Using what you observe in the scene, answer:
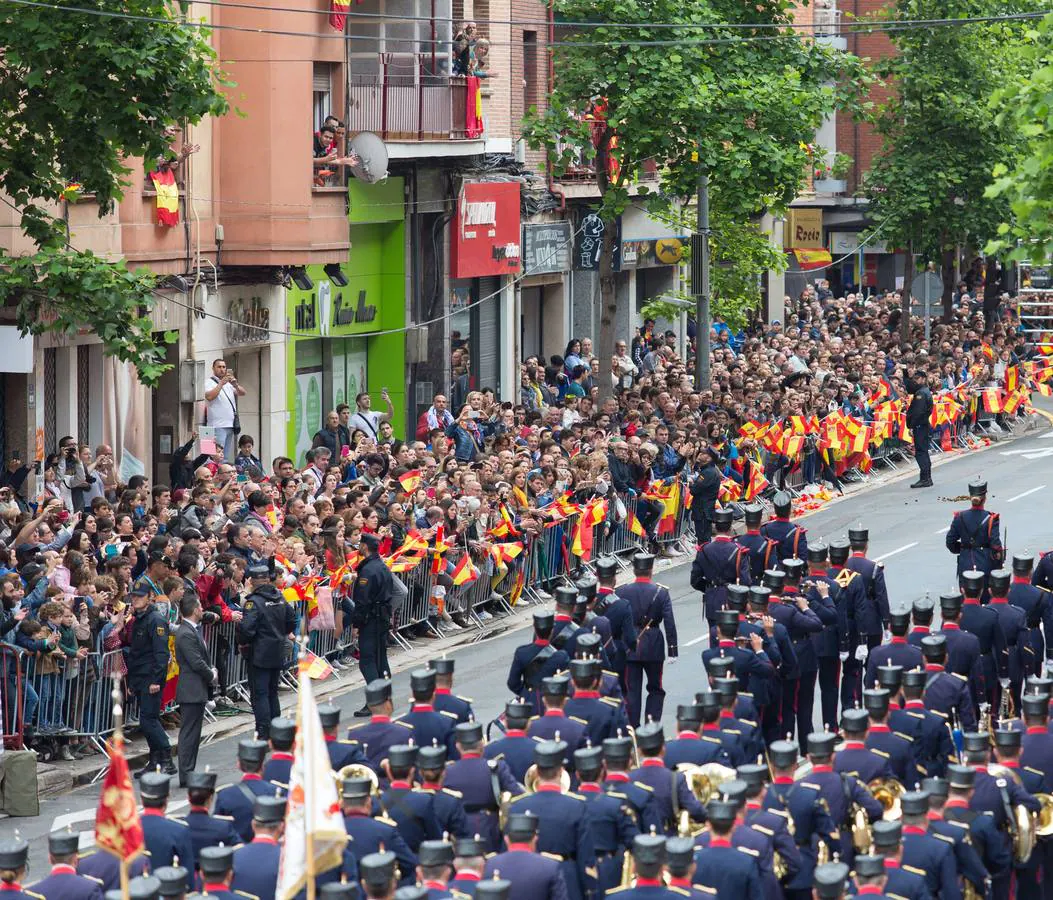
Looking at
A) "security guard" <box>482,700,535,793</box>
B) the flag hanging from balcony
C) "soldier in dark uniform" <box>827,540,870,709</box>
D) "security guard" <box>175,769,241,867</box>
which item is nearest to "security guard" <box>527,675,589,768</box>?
"security guard" <box>482,700,535,793</box>

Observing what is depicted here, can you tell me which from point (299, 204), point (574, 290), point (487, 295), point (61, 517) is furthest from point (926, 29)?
point (61, 517)

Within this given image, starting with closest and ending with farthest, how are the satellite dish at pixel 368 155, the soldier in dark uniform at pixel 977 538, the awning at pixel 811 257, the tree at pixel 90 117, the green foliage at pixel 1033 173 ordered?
the green foliage at pixel 1033 173, the tree at pixel 90 117, the soldier in dark uniform at pixel 977 538, the satellite dish at pixel 368 155, the awning at pixel 811 257

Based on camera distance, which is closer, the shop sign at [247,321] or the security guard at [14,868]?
the security guard at [14,868]

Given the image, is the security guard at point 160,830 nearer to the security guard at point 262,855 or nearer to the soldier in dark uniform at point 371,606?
the security guard at point 262,855

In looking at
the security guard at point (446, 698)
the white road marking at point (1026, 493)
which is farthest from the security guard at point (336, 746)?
the white road marking at point (1026, 493)

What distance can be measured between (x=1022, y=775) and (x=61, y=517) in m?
10.3

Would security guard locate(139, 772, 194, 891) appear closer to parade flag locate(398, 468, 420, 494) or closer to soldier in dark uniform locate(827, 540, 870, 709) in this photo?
soldier in dark uniform locate(827, 540, 870, 709)

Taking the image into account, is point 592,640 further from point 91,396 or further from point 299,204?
point 299,204

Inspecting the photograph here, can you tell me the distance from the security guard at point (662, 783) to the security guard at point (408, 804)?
1224mm

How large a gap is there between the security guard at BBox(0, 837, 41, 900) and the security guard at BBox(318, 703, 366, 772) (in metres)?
2.81

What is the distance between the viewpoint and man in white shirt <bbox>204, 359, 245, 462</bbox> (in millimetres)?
26781

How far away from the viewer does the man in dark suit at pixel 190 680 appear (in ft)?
56.2

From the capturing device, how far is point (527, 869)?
1091 cm

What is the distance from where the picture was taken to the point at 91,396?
87.2ft
